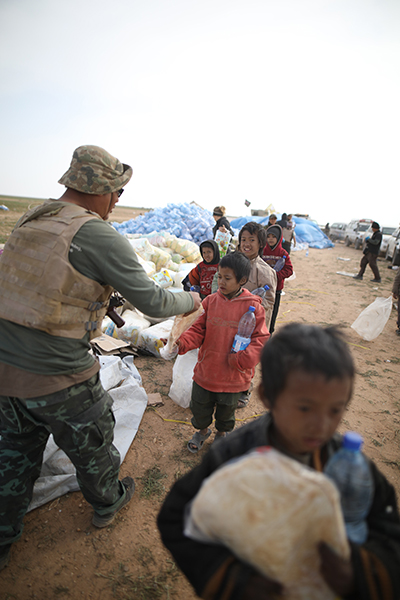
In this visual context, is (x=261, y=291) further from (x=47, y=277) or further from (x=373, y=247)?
(x=373, y=247)

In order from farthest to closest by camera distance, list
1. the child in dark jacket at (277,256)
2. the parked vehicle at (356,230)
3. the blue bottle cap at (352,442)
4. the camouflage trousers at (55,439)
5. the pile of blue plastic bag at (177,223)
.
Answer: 1. the parked vehicle at (356,230)
2. the pile of blue plastic bag at (177,223)
3. the child in dark jacket at (277,256)
4. the camouflage trousers at (55,439)
5. the blue bottle cap at (352,442)

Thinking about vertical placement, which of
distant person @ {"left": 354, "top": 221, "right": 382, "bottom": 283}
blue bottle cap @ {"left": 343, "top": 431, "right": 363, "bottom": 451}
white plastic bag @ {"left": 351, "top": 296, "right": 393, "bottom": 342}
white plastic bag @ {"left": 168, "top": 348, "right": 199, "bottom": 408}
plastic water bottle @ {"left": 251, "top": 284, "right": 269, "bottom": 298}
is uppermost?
distant person @ {"left": 354, "top": 221, "right": 382, "bottom": 283}

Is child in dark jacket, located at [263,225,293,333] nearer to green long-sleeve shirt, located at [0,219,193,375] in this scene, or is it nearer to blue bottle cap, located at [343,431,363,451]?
green long-sleeve shirt, located at [0,219,193,375]

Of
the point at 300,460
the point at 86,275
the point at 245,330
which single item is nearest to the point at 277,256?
the point at 245,330

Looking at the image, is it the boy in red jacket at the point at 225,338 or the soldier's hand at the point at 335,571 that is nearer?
the soldier's hand at the point at 335,571

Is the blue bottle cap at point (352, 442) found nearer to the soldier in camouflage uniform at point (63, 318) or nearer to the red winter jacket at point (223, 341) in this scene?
the soldier in camouflage uniform at point (63, 318)

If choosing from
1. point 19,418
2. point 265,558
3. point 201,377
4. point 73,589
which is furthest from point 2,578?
point 265,558

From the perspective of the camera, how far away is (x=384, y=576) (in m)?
0.79

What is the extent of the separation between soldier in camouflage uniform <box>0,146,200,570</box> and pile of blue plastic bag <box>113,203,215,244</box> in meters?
9.37

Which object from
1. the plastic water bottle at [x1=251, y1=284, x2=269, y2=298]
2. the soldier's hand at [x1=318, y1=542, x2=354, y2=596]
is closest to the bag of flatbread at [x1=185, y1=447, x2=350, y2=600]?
the soldier's hand at [x1=318, y1=542, x2=354, y2=596]

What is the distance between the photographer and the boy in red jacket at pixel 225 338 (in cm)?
239

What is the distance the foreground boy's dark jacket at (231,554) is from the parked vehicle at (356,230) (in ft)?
73.3

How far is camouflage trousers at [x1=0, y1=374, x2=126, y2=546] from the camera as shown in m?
1.64

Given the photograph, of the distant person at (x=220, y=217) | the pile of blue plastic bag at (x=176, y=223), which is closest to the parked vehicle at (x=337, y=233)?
the pile of blue plastic bag at (x=176, y=223)
